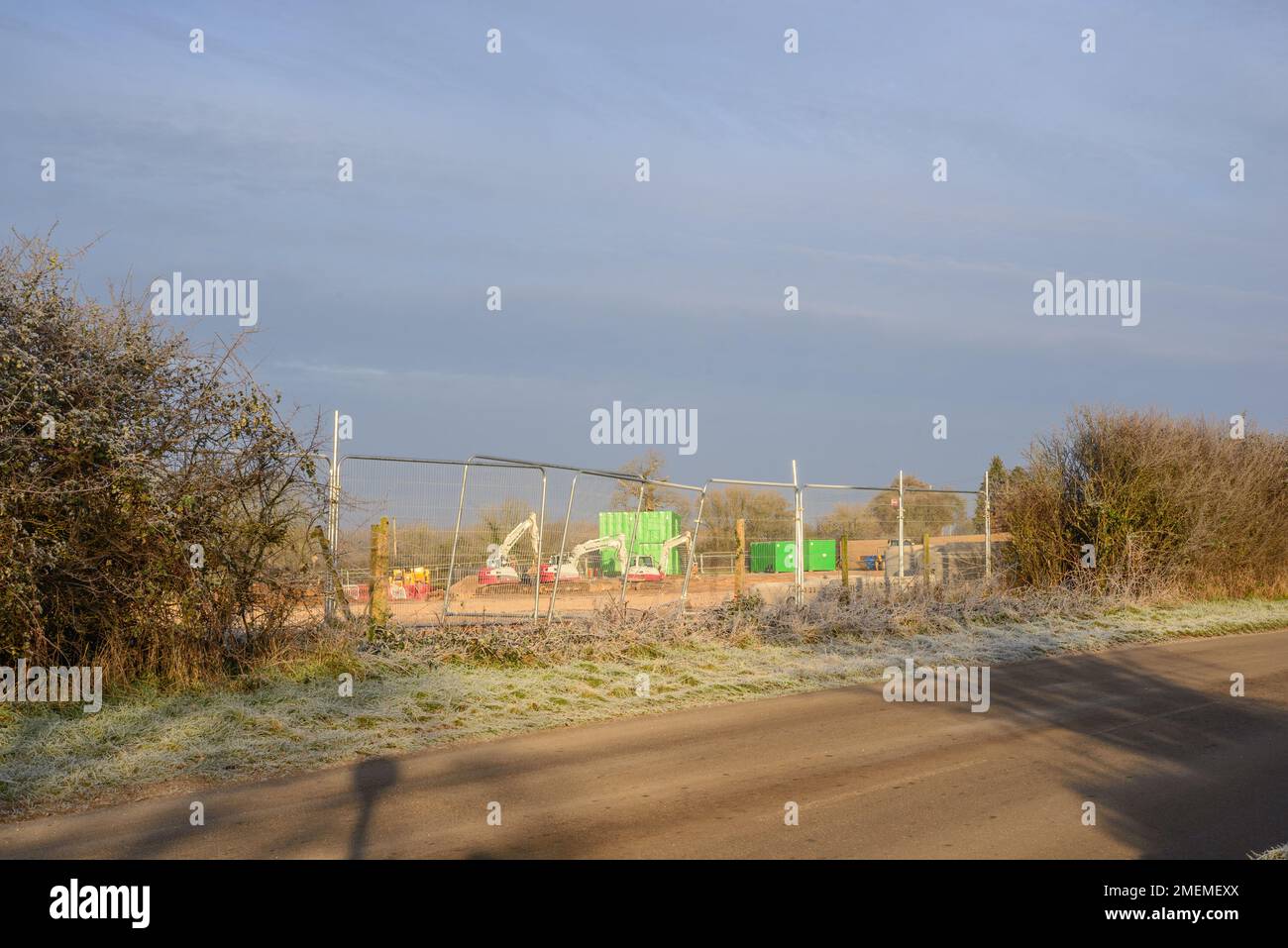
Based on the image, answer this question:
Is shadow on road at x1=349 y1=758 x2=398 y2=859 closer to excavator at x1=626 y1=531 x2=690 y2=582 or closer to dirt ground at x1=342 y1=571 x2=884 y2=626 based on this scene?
dirt ground at x1=342 y1=571 x2=884 y2=626

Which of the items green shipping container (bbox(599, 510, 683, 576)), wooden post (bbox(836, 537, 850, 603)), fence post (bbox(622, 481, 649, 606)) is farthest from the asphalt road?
wooden post (bbox(836, 537, 850, 603))

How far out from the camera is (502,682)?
12430 mm

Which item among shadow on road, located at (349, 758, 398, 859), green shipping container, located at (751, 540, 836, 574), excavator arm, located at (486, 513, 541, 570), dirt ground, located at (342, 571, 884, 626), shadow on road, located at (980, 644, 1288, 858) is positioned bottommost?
shadow on road, located at (980, 644, 1288, 858)

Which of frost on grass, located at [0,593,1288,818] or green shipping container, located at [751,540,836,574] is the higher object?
green shipping container, located at [751,540,836,574]

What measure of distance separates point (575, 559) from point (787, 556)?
228 inches

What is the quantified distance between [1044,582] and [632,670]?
1338 centimetres

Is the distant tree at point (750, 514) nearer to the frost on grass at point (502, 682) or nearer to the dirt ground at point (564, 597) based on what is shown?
the dirt ground at point (564, 597)

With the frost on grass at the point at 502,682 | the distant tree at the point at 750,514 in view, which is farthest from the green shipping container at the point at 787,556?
the frost on grass at the point at 502,682

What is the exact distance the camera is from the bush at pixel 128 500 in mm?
9914

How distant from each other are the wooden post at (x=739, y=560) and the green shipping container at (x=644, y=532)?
102 cm

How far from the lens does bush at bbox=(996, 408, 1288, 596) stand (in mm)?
23484

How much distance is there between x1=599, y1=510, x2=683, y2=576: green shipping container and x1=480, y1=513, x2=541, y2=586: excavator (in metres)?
1.65
